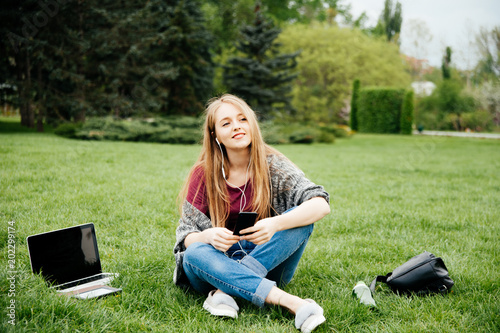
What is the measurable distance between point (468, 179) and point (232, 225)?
6305 mm

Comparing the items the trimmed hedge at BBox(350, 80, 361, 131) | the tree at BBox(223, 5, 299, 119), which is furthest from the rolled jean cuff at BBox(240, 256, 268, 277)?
the trimmed hedge at BBox(350, 80, 361, 131)

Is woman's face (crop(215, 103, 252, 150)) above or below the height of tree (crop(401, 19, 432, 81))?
below

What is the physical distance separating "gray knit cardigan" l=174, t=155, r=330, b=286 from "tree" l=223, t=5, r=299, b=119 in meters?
15.5

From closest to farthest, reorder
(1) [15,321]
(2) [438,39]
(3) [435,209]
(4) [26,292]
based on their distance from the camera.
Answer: (1) [15,321] → (4) [26,292] → (3) [435,209] → (2) [438,39]

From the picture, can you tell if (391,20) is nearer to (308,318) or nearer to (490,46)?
(490,46)

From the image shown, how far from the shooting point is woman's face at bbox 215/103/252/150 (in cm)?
255

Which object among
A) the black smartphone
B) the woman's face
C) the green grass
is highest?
the woman's face

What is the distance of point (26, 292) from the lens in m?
2.21

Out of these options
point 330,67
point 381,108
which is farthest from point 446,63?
point 381,108

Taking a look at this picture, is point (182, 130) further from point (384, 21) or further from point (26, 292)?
point (384, 21)

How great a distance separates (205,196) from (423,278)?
4.86 feet

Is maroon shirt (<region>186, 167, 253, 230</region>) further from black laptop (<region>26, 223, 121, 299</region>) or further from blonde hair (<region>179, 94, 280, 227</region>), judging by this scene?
black laptop (<region>26, 223, 121, 299</region>)

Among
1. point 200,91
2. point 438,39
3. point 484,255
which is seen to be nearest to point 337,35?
point 438,39

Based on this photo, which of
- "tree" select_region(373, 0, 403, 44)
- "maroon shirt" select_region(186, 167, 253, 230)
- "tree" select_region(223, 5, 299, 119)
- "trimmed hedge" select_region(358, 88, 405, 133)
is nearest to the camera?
"maroon shirt" select_region(186, 167, 253, 230)
